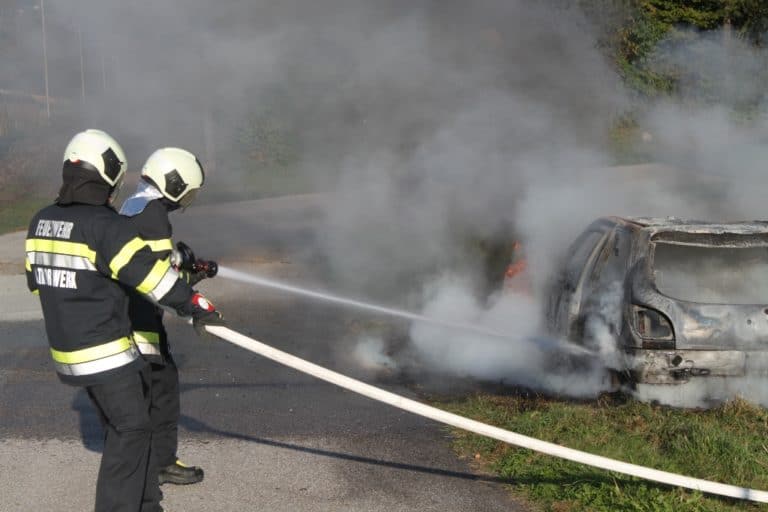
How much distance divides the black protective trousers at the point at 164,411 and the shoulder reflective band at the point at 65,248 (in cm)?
106

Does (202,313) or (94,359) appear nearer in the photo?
(94,359)

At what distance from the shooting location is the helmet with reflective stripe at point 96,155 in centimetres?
396

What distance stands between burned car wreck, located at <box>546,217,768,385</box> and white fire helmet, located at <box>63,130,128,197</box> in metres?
3.37

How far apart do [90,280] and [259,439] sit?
2.09m

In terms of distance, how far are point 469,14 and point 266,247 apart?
20.3 feet

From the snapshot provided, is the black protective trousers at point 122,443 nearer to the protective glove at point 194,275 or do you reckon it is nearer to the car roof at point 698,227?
the protective glove at point 194,275

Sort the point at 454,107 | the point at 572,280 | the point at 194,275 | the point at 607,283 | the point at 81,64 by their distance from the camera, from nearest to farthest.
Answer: the point at 194,275
the point at 607,283
the point at 572,280
the point at 81,64
the point at 454,107

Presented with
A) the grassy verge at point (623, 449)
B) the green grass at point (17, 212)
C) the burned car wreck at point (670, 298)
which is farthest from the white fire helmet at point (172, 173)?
the green grass at point (17, 212)

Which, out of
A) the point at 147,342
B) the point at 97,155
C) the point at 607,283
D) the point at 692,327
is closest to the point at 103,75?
the point at 147,342

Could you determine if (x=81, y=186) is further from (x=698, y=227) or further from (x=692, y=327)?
(x=698, y=227)

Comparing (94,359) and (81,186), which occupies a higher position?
(81,186)

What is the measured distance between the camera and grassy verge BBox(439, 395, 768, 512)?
444cm

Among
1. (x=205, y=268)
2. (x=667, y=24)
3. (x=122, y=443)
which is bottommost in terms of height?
(x=122, y=443)

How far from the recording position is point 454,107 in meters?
9.87
